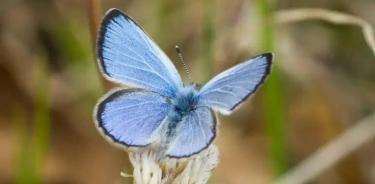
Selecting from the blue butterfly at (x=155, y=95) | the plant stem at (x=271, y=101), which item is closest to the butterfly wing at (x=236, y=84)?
the blue butterfly at (x=155, y=95)

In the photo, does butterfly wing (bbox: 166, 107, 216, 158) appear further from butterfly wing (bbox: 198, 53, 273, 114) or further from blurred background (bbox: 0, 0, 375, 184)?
blurred background (bbox: 0, 0, 375, 184)

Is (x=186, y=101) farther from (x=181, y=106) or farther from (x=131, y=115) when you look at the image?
(x=131, y=115)

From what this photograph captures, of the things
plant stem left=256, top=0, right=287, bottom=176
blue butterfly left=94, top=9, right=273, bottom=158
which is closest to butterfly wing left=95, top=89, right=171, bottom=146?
blue butterfly left=94, top=9, right=273, bottom=158

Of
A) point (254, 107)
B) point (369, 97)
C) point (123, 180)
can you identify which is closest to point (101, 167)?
point (254, 107)

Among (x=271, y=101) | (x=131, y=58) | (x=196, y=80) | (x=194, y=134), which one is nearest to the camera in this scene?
(x=194, y=134)

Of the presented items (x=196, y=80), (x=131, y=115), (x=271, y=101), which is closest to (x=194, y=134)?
(x=131, y=115)

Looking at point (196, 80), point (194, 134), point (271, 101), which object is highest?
point (194, 134)

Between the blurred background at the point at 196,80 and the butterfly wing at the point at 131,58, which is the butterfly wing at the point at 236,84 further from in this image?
the blurred background at the point at 196,80
